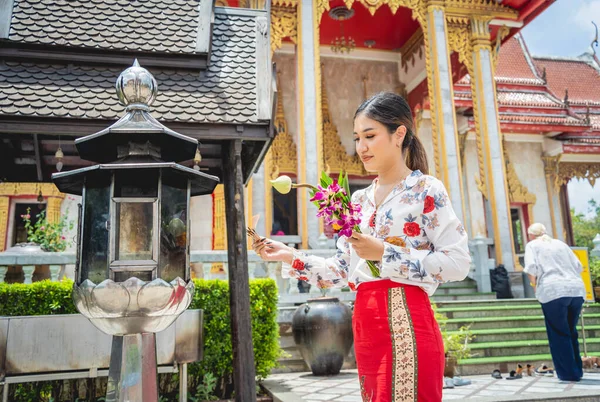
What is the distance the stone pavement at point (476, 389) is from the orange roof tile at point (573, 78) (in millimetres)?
15480

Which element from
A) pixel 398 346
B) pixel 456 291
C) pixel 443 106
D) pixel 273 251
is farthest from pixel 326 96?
pixel 398 346

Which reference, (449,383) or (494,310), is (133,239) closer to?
(449,383)

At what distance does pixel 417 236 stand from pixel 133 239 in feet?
4.96

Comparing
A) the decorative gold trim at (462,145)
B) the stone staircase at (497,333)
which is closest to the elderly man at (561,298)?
the stone staircase at (497,333)

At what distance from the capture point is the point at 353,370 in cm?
617

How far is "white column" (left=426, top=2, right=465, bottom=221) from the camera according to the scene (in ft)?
34.4

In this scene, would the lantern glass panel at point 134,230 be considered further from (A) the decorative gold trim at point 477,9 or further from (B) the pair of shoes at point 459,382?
(A) the decorative gold trim at point 477,9

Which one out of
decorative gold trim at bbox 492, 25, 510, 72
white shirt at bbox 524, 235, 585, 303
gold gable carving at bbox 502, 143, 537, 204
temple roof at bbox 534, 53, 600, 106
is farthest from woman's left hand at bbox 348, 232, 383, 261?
temple roof at bbox 534, 53, 600, 106

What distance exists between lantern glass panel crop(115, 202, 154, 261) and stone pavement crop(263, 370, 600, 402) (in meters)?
2.32

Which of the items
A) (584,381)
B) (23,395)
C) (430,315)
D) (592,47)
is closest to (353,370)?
(584,381)

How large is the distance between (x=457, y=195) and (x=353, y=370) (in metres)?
5.51

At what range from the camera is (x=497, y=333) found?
677 centimetres

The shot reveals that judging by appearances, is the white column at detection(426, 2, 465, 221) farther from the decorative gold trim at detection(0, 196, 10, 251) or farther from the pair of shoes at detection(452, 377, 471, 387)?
the decorative gold trim at detection(0, 196, 10, 251)

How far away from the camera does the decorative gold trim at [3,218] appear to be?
11508 millimetres
